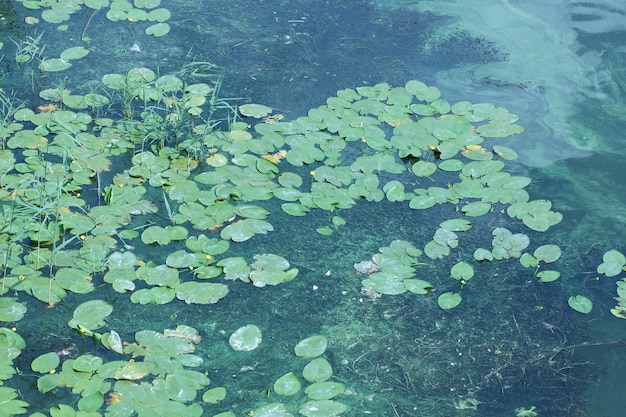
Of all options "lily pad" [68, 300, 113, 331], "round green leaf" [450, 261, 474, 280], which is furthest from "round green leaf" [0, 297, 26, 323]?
"round green leaf" [450, 261, 474, 280]

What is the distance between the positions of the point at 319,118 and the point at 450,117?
491mm

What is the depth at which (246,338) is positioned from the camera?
2195 millimetres

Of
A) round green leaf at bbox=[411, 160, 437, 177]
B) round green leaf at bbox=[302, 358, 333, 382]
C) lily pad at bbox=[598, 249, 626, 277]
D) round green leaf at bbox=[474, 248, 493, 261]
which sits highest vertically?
round green leaf at bbox=[411, 160, 437, 177]

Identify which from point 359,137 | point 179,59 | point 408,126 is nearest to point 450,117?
point 408,126

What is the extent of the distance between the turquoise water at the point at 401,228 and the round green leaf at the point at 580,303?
2cm

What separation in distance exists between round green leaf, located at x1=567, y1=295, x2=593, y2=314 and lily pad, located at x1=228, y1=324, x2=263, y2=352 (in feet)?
2.98

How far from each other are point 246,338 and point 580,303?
0.97 metres

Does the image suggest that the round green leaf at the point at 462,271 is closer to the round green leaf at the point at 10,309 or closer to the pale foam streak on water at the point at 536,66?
the pale foam streak on water at the point at 536,66

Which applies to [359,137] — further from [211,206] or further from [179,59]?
[179,59]

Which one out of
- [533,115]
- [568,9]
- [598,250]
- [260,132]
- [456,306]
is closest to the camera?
[456,306]

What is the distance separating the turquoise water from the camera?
212cm

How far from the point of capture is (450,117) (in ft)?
9.92

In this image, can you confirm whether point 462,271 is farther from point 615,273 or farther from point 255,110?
point 255,110

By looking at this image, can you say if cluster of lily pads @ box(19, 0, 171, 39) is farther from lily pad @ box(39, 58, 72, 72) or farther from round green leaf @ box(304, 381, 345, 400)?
round green leaf @ box(304, 381, 345, 400)
